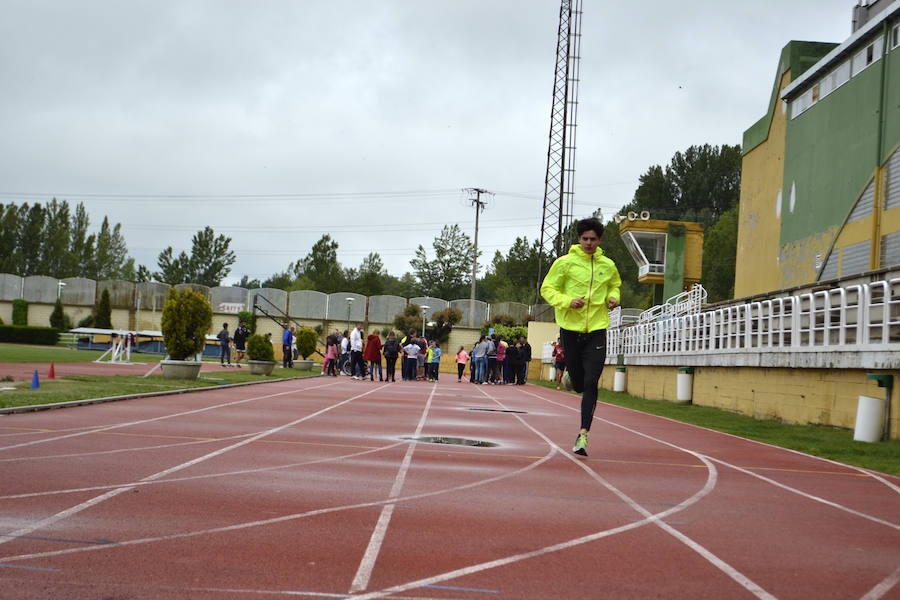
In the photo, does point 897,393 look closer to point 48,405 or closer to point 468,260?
point 48,405

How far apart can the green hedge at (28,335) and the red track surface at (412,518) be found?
141 feet

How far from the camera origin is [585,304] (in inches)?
333

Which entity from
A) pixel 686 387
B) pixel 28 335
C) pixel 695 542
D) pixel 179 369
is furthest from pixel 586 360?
pixel 28 335

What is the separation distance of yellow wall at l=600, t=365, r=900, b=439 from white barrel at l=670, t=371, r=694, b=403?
0.20 m

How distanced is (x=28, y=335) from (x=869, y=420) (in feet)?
156

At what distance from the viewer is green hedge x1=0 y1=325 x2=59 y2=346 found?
48.4 meters

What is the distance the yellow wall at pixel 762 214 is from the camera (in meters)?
32.8

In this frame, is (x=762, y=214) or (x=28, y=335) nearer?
(x=762, y=214)

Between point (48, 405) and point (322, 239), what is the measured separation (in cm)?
10348

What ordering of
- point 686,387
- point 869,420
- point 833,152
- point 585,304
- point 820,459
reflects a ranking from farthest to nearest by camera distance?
point 833,152
point 686,387
point 869,420
point 820,459
point 585,304

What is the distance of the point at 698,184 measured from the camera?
8112 centimetres

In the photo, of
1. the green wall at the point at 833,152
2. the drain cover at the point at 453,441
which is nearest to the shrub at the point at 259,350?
the drain cover at the point at 453,441

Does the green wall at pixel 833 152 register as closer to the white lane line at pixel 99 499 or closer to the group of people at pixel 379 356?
the group of people at pixel 379 356

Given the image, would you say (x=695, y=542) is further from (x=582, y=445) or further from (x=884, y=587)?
(x=582, y=445)
